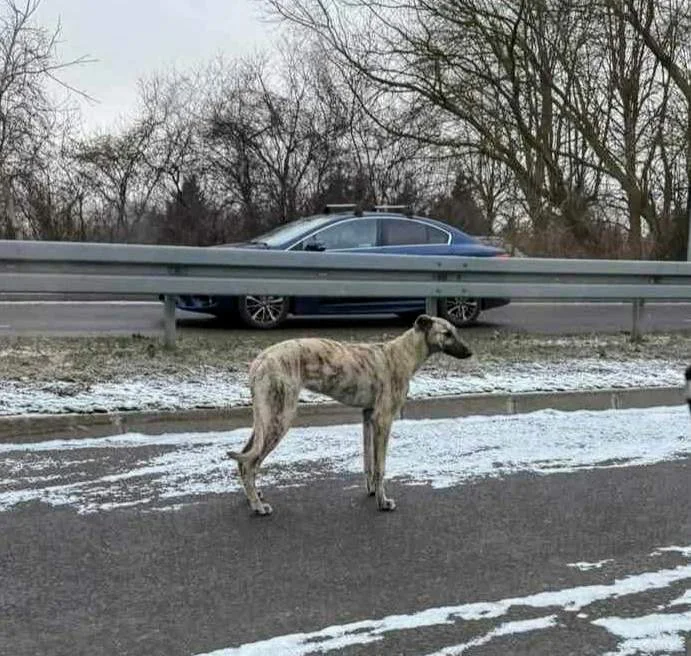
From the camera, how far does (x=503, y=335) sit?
34.0 ft

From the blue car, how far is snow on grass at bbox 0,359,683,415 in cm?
264

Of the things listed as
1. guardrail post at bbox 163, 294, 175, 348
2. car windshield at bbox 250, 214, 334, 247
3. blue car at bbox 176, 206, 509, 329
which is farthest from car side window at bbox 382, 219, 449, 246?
guardrail post at bbox 163, 294, 175, 348

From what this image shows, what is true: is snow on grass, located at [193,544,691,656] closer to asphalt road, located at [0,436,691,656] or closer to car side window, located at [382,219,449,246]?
asphalt road, located at [0,436,691,656]

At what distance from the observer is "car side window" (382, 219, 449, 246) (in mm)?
11797

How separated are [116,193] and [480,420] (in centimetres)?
2249

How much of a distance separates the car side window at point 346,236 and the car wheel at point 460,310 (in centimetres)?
137

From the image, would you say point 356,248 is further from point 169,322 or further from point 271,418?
point 271,418

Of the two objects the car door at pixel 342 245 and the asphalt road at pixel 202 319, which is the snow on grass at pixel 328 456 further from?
the car door at pixel 342 245

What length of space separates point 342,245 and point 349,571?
782 cm

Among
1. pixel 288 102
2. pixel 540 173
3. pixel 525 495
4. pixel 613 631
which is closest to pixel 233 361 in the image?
pixel 525 495

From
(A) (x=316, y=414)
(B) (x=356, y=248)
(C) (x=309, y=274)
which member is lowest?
(A) (x=316, y=414)

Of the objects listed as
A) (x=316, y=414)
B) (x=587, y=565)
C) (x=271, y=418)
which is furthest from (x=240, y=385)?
(x=587, y=565)

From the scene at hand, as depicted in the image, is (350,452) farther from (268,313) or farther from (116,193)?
(116,193)

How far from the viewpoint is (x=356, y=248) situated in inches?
451
